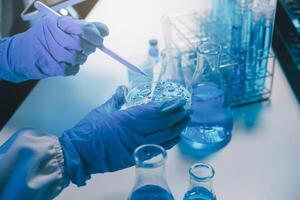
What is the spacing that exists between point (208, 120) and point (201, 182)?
251 millimetres

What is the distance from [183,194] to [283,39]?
67 centimetres

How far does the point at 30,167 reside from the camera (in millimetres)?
853

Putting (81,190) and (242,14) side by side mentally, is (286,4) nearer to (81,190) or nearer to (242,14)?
(242,14)

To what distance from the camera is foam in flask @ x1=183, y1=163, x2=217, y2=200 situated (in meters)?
0.84

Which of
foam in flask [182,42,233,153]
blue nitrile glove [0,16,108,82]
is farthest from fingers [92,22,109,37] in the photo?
foam in flask [182,42,233,153]

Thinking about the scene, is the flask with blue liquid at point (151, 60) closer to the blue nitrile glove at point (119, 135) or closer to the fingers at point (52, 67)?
the fingers at point (52, 67)

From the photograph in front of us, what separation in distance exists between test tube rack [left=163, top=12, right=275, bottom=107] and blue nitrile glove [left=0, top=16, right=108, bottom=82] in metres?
0.24

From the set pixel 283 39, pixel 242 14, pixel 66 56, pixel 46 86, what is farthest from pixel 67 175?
pixel 283 39

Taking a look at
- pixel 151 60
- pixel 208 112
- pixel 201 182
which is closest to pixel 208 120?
pixel 208 112

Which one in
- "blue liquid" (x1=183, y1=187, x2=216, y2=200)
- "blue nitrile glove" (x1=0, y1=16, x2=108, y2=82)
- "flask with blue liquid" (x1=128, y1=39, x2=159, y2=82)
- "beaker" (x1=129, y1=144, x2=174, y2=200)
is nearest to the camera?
"beaker" (x1=129, y1=144, x2=174, y2=200)

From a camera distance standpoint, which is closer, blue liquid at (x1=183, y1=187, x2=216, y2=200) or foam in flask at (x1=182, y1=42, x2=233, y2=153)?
blue liquid at (x1=183, y1=187, x2=216, y2=200)

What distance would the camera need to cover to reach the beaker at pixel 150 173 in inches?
30.0

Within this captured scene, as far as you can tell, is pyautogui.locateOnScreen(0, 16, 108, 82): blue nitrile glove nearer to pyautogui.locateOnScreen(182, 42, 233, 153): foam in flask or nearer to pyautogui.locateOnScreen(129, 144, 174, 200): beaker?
pyautogui.locateOnScreen(182, 42, 233, 153): foam in flask

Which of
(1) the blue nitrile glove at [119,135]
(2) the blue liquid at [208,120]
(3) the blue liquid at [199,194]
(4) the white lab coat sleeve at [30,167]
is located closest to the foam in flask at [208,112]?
(2) the blue liquid at [208,120]
